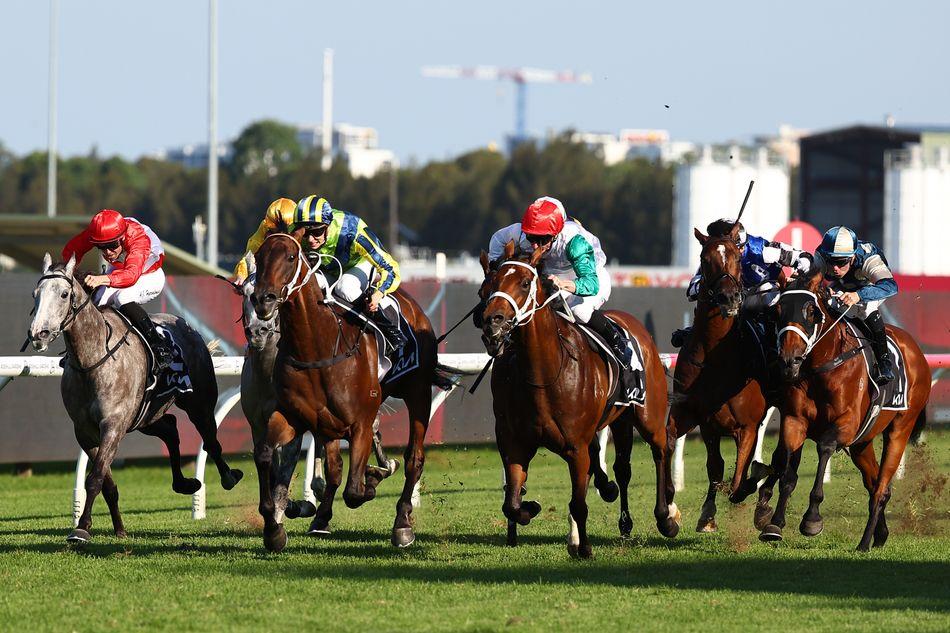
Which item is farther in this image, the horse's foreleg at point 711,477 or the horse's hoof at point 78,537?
the horse's foreleg at point 711,477

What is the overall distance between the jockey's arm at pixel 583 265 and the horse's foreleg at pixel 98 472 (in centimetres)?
263

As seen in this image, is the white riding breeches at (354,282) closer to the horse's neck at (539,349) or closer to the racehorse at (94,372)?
the racehorse at (94,372)

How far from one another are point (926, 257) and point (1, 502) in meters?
37.2

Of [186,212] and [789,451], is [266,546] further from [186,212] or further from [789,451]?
[186,212]

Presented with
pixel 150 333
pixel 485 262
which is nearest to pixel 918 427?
pixel 485 262

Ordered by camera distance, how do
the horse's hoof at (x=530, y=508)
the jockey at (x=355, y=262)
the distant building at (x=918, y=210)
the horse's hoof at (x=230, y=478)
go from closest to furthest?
the horse's hoof at (x=530, y=508), the jockey at (x=355, y=262), the horse's hoof at (x=230, y=478), the distant building at (x=918, y=210)

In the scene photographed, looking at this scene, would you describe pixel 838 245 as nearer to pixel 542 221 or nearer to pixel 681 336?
pixel 681 336

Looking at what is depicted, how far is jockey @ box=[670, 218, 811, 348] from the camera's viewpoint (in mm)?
9008

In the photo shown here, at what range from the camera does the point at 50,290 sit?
26.1 ft

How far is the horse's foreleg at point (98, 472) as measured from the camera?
26.2ft

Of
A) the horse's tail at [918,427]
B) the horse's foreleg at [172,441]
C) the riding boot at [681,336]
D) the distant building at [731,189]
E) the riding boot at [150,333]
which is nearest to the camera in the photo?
the riding boot at [150,333]

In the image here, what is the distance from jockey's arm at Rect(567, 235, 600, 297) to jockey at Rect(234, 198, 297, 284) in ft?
4.95

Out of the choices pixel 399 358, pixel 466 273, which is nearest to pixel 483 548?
pixel 399 358

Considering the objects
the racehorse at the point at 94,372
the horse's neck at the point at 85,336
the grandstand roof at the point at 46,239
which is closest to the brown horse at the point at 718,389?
the racehorse at the point at 94,372
